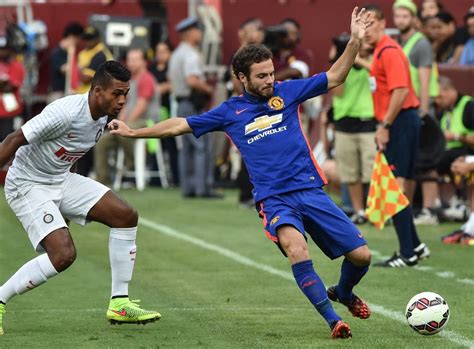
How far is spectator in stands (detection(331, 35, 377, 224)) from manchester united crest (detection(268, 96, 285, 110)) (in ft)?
23.6

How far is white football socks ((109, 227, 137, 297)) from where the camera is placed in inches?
344

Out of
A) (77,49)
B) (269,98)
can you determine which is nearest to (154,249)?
(269,98)

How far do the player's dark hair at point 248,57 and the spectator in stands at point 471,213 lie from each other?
586 cm

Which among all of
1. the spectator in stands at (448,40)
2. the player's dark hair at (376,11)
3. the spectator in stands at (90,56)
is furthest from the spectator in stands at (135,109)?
the player's dark hair at (376,11)

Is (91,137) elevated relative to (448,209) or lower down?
elevated

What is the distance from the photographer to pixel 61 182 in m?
8.77

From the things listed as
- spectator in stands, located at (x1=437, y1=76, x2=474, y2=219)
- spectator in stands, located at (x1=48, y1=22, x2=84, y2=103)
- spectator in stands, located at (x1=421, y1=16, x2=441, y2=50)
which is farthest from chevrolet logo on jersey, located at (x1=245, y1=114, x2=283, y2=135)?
spectator in stands, located at (x1=48, y1=22, x2=84, y2=103)

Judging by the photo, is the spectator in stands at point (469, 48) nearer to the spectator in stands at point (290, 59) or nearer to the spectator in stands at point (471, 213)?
the spectator in stands at point (290, 59)

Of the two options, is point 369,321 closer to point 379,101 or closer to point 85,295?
point 85,295

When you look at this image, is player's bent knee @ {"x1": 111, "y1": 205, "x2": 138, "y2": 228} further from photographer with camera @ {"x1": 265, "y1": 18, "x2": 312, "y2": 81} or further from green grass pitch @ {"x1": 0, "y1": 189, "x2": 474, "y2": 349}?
photographer with camera @ {"x1": 265, "y1": 18, "x2": 312, "y2": 81}

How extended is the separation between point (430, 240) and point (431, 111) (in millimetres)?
3017

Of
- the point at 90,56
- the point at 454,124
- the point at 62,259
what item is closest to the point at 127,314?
the point at 62,259

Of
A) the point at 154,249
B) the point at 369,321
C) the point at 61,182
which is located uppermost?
the point at 61,182

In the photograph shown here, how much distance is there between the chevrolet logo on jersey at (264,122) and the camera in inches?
328
